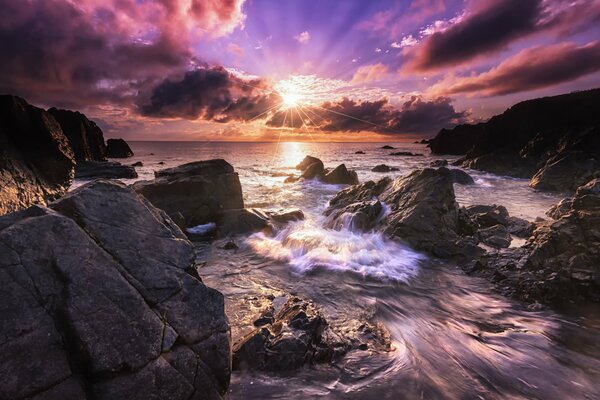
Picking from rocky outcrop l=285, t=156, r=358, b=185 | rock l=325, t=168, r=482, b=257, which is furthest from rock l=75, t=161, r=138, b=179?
rock l=325, t=168, r=482, b=257

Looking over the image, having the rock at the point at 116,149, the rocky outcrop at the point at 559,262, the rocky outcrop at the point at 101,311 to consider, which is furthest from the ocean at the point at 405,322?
the rock at the point at 116,149

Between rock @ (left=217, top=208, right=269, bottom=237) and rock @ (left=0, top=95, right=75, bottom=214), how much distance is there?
6.25m

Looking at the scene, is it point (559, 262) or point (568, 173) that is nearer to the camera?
point (559, 262)

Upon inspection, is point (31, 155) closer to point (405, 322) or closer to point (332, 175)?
point (405, 322)

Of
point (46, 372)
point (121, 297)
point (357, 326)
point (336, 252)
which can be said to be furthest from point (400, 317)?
point (46, 372)

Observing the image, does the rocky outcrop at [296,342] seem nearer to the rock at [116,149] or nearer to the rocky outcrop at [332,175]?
the rocky outcrop at [332,175]

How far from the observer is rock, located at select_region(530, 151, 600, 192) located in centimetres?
2472

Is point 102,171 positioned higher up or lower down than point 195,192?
lower down

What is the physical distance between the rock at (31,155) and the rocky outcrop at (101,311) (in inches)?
277

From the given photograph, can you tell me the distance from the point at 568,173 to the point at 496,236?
22.0 metres

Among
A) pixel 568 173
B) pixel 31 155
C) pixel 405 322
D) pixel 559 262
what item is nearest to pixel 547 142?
pixel 568 173

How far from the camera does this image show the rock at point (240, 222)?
13.1 meters

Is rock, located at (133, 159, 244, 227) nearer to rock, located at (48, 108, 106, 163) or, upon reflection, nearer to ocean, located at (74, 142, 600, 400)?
ocean, located at (74, 142, 600, 400)

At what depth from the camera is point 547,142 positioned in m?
37.6
